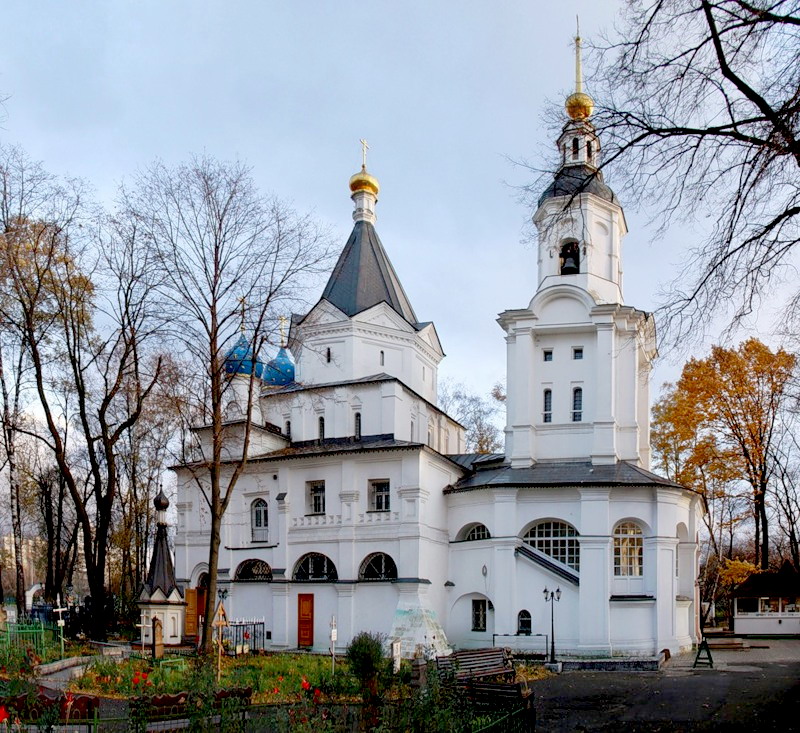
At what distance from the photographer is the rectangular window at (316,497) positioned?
3123cm

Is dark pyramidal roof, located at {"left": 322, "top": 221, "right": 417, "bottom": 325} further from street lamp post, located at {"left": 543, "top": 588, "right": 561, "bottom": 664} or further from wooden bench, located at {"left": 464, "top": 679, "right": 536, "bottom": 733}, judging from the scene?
wooden bench, located at {"left": 464, "top": 679, "right": 536, "bottom": 733}

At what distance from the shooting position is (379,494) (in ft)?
100

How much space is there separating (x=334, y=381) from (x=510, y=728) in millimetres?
22822

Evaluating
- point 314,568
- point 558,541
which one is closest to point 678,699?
point 558,541

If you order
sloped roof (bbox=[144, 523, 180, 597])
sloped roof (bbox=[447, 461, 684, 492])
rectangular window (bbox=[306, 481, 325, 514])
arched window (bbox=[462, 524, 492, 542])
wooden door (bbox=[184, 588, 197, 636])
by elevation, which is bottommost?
wooden door (bbox=[184, 588, 197, 636])

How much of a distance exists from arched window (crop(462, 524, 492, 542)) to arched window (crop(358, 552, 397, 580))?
2877 mm

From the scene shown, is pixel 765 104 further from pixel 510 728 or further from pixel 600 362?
pixel 600 362

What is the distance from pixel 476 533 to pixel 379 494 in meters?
3.53

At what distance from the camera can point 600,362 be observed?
30359 millimetres

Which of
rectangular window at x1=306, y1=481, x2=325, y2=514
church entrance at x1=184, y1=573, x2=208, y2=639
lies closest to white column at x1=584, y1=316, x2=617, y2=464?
rectangular window at x1=306, y1=481, x2=325, y2=514

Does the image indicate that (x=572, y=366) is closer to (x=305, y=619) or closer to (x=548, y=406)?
(x=548, y=406)

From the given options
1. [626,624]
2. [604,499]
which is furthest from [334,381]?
[626,624]

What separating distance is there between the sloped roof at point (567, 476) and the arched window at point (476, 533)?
1.43 meters

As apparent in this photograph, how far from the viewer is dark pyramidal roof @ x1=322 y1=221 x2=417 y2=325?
111 feet
